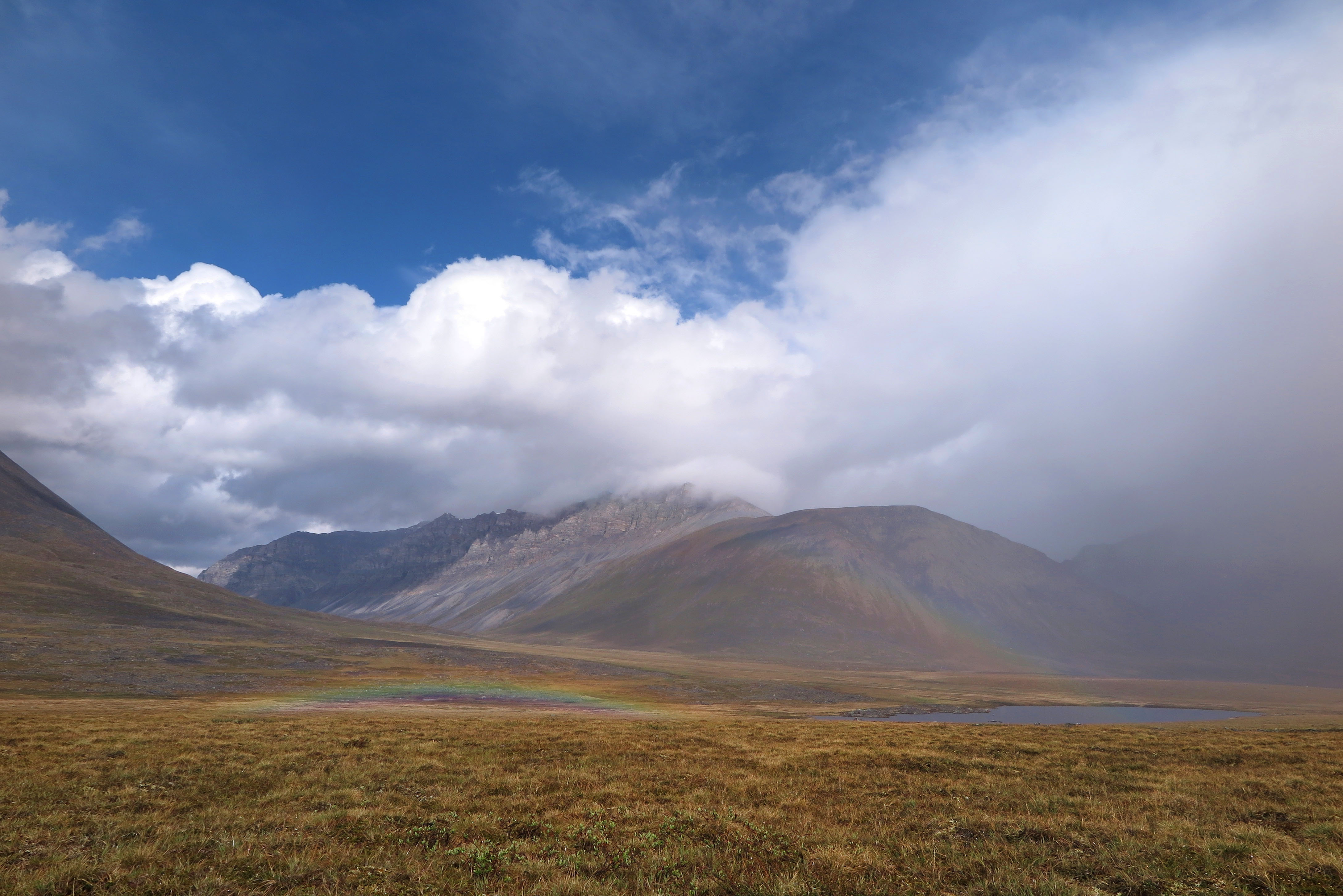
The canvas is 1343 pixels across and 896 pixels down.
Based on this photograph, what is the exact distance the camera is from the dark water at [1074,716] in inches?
3868

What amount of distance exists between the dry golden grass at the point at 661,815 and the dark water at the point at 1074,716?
6203cm

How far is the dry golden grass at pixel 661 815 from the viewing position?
45.0 feet

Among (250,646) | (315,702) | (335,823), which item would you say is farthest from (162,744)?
(250,646)

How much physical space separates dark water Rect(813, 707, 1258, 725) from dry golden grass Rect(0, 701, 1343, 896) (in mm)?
62033

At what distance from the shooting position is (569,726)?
43.0 meters

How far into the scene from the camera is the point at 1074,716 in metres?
116

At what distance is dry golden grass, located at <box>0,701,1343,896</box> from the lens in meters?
13.7

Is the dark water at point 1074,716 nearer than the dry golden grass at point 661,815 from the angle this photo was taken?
No

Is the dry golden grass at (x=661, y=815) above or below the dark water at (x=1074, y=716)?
above

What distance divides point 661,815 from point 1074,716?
127110 mm

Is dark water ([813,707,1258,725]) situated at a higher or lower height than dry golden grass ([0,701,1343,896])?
lower

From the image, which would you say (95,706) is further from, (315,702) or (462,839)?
(462,839)

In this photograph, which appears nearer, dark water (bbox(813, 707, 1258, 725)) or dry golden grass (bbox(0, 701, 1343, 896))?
dry golden grass (bbox(0, 701, 1343, 896))

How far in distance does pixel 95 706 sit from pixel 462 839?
214 ft
